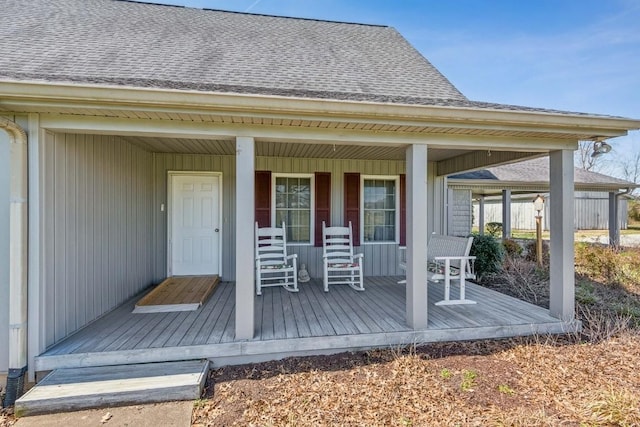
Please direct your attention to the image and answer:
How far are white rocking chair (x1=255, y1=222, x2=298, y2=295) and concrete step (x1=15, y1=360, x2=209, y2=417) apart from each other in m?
1.91

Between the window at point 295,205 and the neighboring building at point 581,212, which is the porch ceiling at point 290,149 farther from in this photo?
the neighboring building at point 581,212

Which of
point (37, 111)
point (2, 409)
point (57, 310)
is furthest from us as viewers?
point (57, 310)

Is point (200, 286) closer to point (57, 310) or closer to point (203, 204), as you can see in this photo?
point (203, 204)

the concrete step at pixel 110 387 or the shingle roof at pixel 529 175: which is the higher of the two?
the shingle roof at pixel 529 175

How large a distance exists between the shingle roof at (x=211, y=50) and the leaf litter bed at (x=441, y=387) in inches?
92.0

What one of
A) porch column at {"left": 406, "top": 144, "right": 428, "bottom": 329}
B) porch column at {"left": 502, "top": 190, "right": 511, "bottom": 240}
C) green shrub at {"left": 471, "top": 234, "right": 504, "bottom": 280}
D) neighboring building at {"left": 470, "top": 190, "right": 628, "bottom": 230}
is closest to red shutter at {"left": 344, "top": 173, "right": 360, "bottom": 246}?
green shrub at {"left": 471, "top": 234, "right": 504, "bottom": 280}

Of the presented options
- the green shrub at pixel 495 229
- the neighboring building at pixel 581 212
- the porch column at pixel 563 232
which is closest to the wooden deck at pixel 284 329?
the porch column at pixel 563 232

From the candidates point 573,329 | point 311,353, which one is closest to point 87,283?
point 311,353

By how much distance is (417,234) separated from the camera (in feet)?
10.2

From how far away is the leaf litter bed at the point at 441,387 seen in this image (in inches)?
81.9

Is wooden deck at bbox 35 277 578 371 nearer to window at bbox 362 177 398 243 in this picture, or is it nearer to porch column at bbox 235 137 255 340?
porch column at bbox 235 137 255 340

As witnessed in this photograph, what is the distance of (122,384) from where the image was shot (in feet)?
7.68

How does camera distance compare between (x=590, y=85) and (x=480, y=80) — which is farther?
(x=590, y=85)

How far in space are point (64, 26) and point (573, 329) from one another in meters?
7.45
